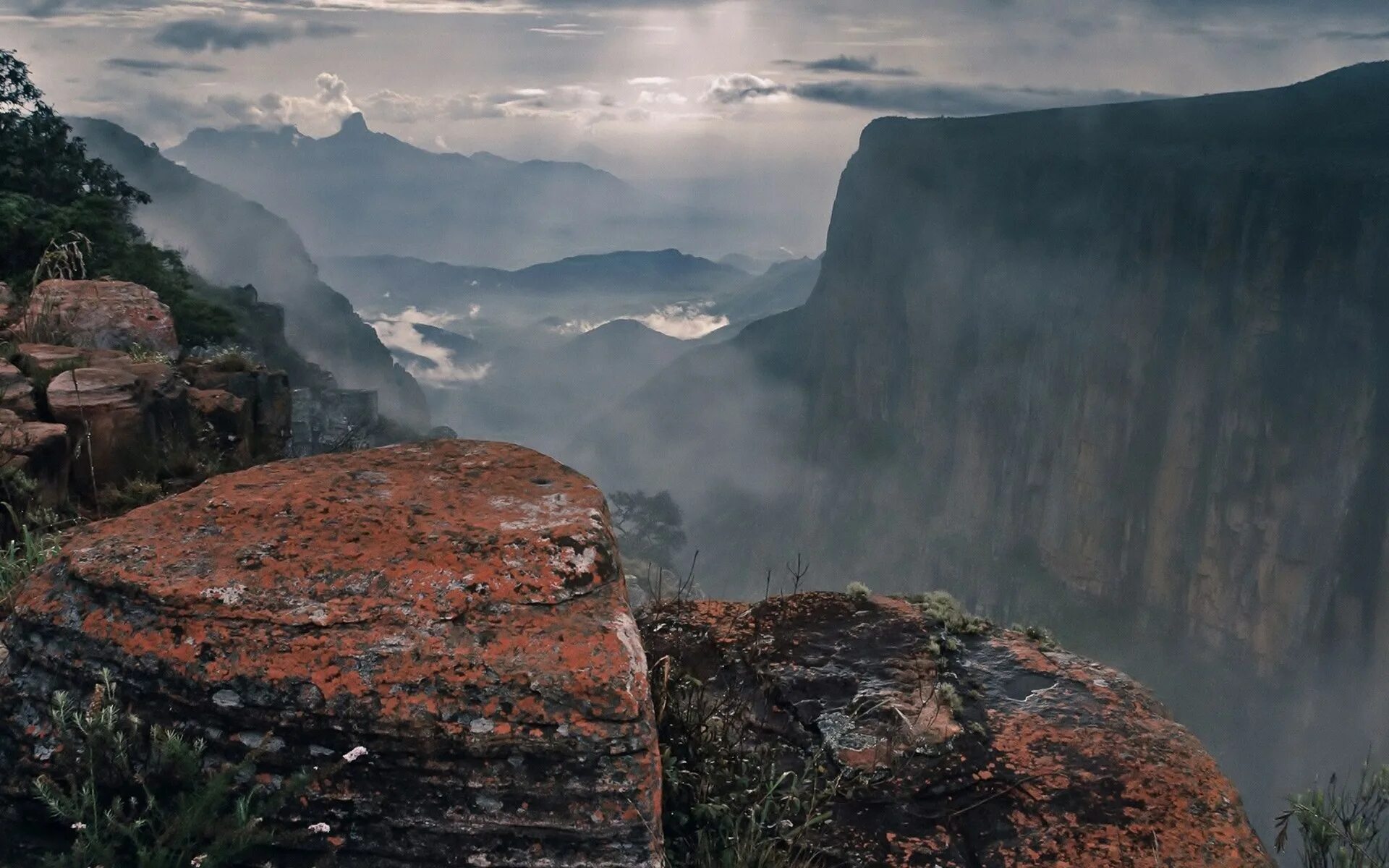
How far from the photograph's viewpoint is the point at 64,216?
15391 mm

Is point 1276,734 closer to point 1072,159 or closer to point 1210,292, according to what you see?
point 1210,292

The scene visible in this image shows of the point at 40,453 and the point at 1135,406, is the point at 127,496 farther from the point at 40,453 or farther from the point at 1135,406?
the point at 1135,406

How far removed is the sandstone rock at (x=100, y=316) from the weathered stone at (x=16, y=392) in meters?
1.90

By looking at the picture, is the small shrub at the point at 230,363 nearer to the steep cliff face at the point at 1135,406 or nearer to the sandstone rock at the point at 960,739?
the sandstone rock at the point at 960,739

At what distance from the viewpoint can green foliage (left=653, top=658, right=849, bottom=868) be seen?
3588 millimetres

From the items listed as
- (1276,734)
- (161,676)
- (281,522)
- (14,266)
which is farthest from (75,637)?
(1276,734)

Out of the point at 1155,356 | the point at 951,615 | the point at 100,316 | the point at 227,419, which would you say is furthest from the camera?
the point at 1155,356

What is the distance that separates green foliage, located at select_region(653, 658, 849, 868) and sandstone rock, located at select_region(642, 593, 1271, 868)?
0.12m

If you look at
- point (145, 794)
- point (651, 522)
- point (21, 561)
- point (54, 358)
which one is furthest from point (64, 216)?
point (651, 522)

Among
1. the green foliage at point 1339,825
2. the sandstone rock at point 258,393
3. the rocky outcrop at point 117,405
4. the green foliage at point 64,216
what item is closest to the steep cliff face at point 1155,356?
the green foliage at point 64,216

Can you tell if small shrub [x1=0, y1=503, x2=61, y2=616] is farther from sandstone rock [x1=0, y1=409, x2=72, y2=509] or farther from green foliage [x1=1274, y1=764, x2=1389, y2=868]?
green foliage [x1=1274, y1=764, x2=1389, y2=868]

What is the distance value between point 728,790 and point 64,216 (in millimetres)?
16095

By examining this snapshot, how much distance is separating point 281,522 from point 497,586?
3.27 feet

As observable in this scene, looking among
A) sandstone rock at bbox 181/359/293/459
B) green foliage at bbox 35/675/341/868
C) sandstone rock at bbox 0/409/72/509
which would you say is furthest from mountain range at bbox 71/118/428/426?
green foliage at bbox 35/675/341/868
